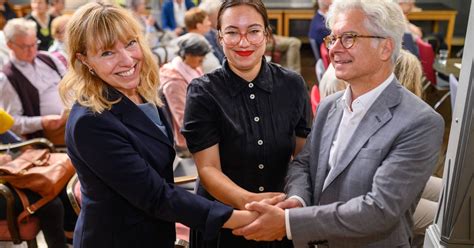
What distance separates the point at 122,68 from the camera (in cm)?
155

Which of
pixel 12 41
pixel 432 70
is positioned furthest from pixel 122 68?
pixel 432 70

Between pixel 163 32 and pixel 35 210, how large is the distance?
4.41 m

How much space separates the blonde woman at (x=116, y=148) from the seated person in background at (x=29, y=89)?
1.86 m

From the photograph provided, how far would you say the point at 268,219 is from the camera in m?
1.57

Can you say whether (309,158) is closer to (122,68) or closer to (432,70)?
(122,68)

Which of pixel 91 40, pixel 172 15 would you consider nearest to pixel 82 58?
pixel 91 40

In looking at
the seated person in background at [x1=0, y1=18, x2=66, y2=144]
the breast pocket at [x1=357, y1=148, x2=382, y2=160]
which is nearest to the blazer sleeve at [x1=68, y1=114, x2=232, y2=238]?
the breast pocket at [x1=357, y1=148, x2=382, y2=160]

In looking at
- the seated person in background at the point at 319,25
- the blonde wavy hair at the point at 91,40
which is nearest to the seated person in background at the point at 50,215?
the blonde wavy hair at the point at 91,40

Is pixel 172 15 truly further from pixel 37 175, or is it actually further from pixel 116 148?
pixel 116 148

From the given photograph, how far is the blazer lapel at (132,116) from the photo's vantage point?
153 cm

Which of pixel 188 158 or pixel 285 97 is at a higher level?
pixel 285 97

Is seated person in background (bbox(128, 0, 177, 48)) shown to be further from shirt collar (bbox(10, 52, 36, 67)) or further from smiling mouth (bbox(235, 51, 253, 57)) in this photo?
smiling mouth (bbox(235, 51, 253, 57))

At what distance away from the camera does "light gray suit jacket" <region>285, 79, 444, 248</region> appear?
4.41ft

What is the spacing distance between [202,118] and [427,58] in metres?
3.80
